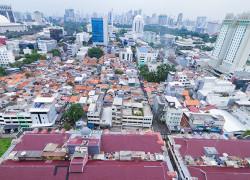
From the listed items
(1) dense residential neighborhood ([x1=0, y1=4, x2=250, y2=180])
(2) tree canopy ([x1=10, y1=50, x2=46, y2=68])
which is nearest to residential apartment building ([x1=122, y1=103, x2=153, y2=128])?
(1) dense residential neighborhood ([x1=0, y1=4, x2=250, y2=180])

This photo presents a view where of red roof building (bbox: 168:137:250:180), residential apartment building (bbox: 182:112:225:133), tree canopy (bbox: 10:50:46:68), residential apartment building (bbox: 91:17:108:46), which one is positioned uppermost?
residential apartment building (bbox: 91:17:108:46)

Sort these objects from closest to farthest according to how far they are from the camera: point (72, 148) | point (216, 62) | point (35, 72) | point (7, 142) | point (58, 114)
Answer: point (72, 148), point (7, 142), point (58, 114), point (35, 72), point (216, 62)

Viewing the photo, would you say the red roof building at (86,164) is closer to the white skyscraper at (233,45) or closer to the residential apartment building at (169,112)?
the residential apartment building at (169,112)

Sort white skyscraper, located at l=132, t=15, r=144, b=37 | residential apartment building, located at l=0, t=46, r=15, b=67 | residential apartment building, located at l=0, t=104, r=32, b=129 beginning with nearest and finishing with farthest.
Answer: residential apartment building, located at l=0, t=104, r=32, b=129 → residential apartment building, located at l=0, t=46, r=15, b=67 → white skyscraper, located at l=132, t=15, r=144, b=37

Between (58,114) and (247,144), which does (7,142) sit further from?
(247,144)

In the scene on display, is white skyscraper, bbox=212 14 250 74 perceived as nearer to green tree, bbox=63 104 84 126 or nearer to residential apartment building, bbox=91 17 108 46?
green tree, bbox=63 104 84 126

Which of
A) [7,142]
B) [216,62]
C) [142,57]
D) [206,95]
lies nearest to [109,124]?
[7,142]
